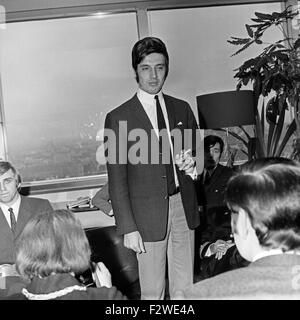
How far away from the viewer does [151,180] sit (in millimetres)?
1985

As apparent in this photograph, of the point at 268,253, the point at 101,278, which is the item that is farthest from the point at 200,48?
the point at 268,253

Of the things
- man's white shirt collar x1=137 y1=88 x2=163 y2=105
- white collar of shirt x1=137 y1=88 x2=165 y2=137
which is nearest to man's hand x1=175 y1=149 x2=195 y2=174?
white collar of shirt x1=137 y1=88 x2=165 y2=137

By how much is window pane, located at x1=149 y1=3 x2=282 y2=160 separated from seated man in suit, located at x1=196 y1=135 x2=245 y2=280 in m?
0.65

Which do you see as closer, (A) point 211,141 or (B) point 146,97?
(B) point 146,97

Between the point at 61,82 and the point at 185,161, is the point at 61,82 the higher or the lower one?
the higher one

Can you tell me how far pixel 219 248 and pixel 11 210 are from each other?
1133 millimetres

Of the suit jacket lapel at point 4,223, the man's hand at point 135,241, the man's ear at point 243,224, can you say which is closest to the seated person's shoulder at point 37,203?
the suit jacket lapel at point 4,223

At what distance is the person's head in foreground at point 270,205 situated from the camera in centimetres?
109

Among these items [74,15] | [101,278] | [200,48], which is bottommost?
[101,278]

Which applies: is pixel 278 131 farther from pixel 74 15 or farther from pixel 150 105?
pixel 74 15

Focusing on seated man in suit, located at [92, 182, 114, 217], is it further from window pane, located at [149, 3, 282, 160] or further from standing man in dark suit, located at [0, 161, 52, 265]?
window pane, located at [149, 3, 282, 160]

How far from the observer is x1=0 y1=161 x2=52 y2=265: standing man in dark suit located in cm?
217
